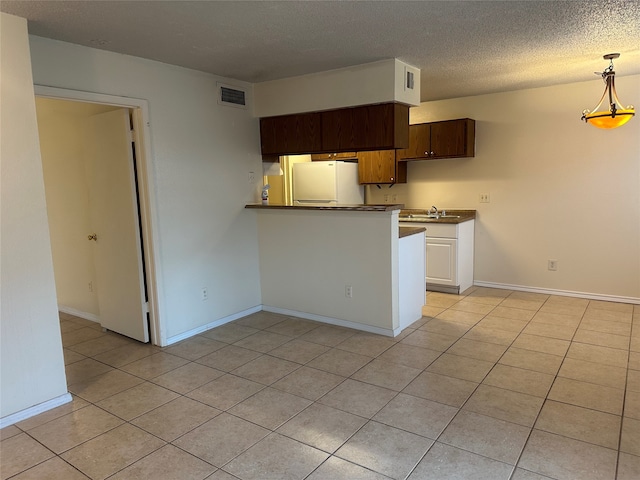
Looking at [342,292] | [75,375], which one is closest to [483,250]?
[342,292]

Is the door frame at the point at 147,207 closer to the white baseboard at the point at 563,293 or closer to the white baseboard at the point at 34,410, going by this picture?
the white baseboard at the point at 34,410

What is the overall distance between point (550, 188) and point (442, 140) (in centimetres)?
132

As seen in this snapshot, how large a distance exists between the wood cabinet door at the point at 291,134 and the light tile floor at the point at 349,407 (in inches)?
69.3

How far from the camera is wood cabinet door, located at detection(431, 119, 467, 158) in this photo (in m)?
5.09

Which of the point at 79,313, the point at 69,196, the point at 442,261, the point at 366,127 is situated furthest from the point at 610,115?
the point at 79,313

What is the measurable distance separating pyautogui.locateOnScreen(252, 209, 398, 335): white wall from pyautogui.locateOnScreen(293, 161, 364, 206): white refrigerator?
1.30 metres

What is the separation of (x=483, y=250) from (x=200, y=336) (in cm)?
353

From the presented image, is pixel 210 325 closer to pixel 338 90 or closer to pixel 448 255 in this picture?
pixel 338 90

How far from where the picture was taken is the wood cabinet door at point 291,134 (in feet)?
13.6

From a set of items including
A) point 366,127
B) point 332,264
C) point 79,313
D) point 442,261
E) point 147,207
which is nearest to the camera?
point 147,207

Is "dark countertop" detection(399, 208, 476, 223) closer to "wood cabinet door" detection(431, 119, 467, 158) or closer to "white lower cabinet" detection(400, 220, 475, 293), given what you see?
"white lower cabinet" detection(400, 220, 475, 293)

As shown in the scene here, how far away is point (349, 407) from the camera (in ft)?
8.63

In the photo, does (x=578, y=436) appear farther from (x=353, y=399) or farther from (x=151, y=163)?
(x=151, y=163)

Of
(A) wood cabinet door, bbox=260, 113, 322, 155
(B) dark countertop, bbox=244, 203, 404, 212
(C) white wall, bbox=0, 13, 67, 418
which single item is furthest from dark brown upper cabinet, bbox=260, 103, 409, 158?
(C) white wall, bbox=0, 13, 67, 418
